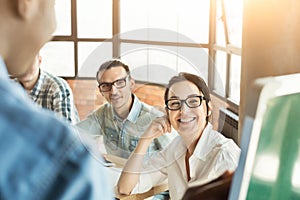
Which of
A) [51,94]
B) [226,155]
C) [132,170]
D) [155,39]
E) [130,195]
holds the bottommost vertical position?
[130,195]

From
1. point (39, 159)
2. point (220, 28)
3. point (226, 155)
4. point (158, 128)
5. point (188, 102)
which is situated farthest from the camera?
point (220, 28)

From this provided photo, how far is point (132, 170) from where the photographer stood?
186cm

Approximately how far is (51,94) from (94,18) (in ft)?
6.51

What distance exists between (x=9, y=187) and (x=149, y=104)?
161cm

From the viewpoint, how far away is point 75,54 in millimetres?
4172

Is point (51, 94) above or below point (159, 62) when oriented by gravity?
below

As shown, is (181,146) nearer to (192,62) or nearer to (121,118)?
(121,118)

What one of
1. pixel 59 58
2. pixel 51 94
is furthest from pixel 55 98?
pixel 59 58

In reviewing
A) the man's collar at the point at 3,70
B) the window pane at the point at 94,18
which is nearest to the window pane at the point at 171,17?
the window pane at the point at 94,18

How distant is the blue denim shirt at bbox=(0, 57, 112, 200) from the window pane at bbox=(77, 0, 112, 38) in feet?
12.0

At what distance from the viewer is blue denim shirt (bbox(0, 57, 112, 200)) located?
0.32 metres

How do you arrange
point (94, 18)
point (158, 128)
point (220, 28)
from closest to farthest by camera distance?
point (158, 128), point (220, 28), point (94, 18)

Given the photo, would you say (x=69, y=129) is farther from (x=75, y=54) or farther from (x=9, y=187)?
(x=75, y=54)

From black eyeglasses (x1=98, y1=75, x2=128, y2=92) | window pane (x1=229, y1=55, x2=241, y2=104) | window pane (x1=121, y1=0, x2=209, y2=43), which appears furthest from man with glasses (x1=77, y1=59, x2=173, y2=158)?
window pane (x1=229, y1=55, x2=241, y2=104)
